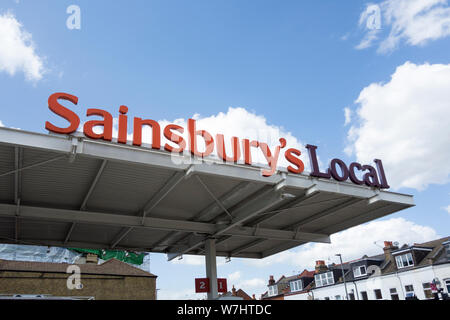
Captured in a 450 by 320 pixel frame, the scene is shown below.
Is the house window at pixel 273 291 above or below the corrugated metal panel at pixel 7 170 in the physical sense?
below

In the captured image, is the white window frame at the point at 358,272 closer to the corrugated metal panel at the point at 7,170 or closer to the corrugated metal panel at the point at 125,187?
the corrugated metal panel at the point at 125,187

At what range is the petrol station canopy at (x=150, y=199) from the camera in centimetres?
1216

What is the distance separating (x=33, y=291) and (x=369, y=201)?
33019mm

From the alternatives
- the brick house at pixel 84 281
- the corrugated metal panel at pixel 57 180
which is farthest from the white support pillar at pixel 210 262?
the brick house at pixel 84 281

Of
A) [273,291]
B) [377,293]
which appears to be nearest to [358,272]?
[377,293]

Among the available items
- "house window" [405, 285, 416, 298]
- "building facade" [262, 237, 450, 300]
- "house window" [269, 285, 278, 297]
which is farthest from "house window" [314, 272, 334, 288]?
"house window" [405, 285, 416, 298]

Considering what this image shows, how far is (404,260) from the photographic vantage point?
43.9 meters

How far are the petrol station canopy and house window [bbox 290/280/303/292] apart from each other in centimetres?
4175

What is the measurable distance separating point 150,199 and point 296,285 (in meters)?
51.8

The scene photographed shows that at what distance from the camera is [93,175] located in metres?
13.6

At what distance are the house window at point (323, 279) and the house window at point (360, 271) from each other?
14.6ft
